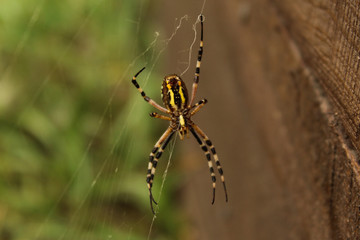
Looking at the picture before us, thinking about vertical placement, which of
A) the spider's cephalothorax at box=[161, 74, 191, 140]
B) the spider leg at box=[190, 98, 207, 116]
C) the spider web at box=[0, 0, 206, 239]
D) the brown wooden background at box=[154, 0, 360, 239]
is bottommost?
the brown wooden background at box=[154, 0, 360, 239]

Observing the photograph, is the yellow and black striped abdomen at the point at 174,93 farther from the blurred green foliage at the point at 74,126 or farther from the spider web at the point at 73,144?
the blurred green foliage at the point at 74,126

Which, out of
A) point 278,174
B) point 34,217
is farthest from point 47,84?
point 278,174

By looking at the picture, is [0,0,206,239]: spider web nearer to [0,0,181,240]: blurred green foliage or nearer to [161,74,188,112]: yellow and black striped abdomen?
[0,0,181,240]: blurred green foliage

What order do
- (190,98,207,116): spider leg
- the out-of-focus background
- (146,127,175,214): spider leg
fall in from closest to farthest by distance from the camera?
1. the out-of-focus background
2. (190,98,207,116): spider leg
3. (146,127,175,214): spider leg

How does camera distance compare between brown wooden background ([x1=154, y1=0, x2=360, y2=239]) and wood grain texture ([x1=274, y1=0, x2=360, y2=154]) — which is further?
brown wooden background ([x1=154, y1=0, x2=360, y2=239])

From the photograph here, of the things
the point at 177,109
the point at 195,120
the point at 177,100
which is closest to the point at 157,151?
the point at 177,109

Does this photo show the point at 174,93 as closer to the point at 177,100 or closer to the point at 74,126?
the point at 177,100

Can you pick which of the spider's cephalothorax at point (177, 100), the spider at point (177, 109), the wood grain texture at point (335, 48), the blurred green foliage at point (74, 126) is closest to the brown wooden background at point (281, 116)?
the wood grain texture at point (335, 48)

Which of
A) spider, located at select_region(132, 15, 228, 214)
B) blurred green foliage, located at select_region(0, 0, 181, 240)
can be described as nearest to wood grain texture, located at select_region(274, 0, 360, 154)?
spider, located at select_region(132, 15, 228, 214)

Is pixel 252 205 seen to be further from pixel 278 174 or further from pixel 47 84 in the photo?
pixel 47 84
